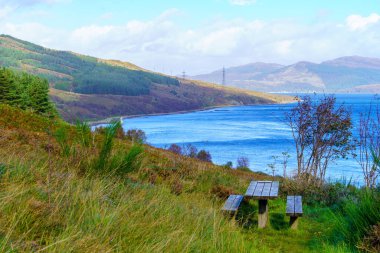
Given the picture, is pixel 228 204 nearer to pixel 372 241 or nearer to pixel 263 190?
pixel 263 190

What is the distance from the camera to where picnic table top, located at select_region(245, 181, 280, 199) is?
7.32 meters

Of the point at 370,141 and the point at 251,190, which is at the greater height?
the point at 370,141

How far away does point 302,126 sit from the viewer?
1619 cm

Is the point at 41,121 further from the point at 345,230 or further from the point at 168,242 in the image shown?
the point at 168,242

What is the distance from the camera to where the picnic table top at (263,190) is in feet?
24.0

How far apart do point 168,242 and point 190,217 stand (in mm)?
1263

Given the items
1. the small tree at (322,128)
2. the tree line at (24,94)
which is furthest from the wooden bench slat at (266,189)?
the tree line at (24,94)

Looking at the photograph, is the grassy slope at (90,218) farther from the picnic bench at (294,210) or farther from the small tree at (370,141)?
the small tree at (370,141)

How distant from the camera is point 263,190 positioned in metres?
7.94

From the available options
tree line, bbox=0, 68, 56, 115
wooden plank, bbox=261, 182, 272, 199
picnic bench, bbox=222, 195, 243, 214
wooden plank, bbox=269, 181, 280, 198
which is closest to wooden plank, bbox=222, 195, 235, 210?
picnic bench, bbox=222, 195, 243, 214

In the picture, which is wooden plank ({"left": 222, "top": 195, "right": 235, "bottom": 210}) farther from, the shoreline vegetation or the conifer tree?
the conifer tree

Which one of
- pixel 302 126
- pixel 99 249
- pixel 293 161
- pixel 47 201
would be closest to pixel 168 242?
pixel 99 249

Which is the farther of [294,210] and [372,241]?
[294,210]

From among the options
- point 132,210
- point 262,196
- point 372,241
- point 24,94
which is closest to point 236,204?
point 262,196
